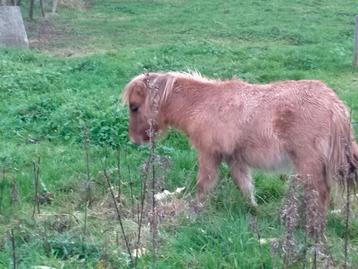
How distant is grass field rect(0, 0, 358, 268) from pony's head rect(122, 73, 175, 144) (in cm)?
46

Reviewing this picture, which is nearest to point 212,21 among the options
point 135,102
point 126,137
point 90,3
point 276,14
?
point 276,14

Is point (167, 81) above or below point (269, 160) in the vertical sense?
above

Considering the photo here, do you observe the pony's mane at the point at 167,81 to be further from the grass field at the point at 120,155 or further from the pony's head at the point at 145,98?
the grass field at the point at 120,155

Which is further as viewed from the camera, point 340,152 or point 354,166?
point 354,166

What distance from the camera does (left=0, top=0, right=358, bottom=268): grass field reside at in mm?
5043

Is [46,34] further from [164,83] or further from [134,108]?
[164,83]

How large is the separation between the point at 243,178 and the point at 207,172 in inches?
13.7

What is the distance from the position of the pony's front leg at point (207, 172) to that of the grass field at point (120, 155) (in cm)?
10

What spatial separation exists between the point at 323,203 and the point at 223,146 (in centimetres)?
94

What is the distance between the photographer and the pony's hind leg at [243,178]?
6.41 metres

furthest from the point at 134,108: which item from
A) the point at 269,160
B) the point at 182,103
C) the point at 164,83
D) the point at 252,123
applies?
the point at 269,160

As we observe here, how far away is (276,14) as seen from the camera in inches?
918

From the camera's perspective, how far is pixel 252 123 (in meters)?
6.10

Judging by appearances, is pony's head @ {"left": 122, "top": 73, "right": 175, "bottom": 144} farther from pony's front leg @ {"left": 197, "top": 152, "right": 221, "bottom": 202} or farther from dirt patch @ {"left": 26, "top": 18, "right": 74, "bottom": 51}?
dirt patch @ {"left": 26, "top": 18, "right": 74, "bottom": 51}
